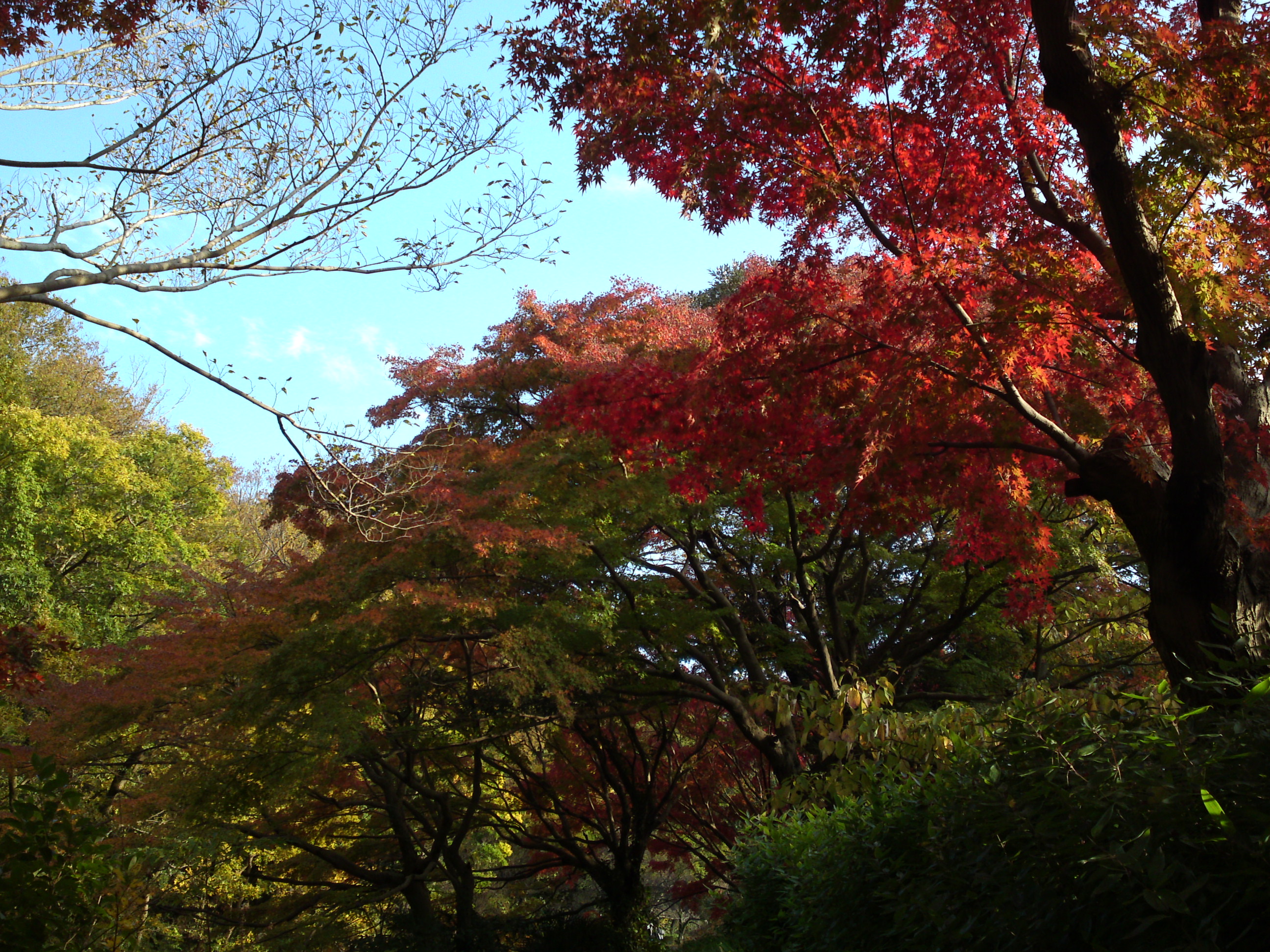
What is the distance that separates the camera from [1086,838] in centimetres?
208

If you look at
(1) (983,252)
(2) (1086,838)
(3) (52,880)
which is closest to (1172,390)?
(1) (983,252)

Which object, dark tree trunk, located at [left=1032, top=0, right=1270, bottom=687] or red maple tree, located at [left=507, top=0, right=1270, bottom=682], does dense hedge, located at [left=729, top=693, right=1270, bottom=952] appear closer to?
dark tree trunk, located at [left=1032, top=0, right=1270, bottom=687]

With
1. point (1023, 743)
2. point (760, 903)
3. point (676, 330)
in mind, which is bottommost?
point (760, 903)

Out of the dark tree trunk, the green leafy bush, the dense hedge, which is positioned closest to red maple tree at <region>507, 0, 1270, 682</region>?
the dark tree trunk

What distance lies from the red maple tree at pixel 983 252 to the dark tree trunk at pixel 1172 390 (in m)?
0.01

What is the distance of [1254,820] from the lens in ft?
5.90

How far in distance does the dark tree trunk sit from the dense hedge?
1005 millimetres

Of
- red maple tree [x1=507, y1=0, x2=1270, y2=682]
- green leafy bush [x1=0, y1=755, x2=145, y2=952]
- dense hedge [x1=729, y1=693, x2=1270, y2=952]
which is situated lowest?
dense hedge [x1=729, y1=693, x2=1270, y2=952]

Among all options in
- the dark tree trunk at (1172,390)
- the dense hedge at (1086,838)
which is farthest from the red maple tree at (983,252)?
the dense hedge at (1086,838)

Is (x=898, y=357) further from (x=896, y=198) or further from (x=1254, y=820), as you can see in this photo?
(x=1254, y=820)

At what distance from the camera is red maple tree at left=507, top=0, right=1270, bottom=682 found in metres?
4.13

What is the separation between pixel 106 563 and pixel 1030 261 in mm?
17648

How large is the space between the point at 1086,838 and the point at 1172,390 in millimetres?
2880

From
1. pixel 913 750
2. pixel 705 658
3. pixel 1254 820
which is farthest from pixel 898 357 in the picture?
pixel 705 658
